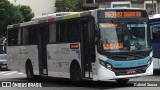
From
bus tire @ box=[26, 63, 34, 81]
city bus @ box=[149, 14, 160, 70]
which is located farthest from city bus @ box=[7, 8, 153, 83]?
city bus @ box=[149, 14, 160, 70]

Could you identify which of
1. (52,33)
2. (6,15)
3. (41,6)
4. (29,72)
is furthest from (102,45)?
(41,6)

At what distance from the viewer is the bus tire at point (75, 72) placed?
1768 centimetres

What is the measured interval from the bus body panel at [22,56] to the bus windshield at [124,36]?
599 cm

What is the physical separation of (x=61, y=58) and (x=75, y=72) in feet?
4.65

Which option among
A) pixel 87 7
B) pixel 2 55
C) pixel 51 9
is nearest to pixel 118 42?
pixel 2 55

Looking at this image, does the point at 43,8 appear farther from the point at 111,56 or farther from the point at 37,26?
the point at 111,56

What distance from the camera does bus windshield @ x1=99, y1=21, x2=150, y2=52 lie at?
53.2 feet

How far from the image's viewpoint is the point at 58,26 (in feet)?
63.2

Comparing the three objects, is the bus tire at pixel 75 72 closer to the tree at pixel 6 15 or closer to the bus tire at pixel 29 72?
the bus tire at pixel 29 72

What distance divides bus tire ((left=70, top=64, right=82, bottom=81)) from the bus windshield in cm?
198

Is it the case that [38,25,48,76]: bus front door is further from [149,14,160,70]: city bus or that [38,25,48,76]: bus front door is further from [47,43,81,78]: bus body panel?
[149,14,160,70]: city bus

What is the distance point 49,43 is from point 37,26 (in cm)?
Answer: 166

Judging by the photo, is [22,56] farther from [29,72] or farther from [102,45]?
[102,45]

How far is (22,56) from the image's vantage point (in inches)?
921
